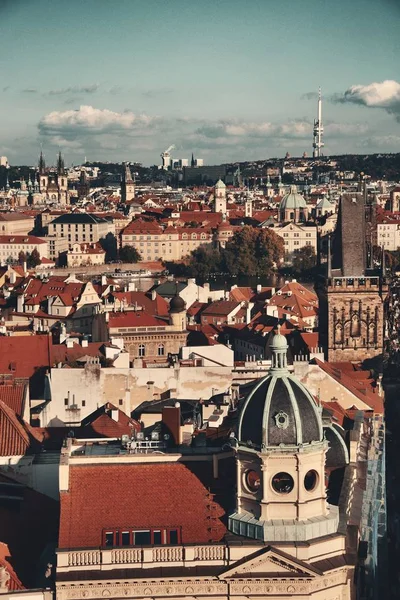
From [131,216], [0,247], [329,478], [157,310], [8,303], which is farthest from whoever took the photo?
[131,216]

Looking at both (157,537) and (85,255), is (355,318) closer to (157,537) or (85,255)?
(157,537)

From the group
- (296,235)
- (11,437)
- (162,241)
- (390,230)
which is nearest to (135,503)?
(11,437)

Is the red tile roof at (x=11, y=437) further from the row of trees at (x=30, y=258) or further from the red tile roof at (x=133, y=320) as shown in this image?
the row of trees at (x=30, y=258)

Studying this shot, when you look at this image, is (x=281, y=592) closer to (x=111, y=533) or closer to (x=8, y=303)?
(x=111, y=533)

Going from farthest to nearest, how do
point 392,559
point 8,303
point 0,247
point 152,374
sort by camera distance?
1. point 0,247
2. point 8,303
3. point 152,374
4. point 392,559

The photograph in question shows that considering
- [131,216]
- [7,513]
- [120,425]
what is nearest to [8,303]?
[120,425]

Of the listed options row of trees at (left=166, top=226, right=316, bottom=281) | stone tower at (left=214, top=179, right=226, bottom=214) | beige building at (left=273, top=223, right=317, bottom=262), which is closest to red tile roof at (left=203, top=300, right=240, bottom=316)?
row of trees at (left=166, top=226, right=316, bottom=281)
